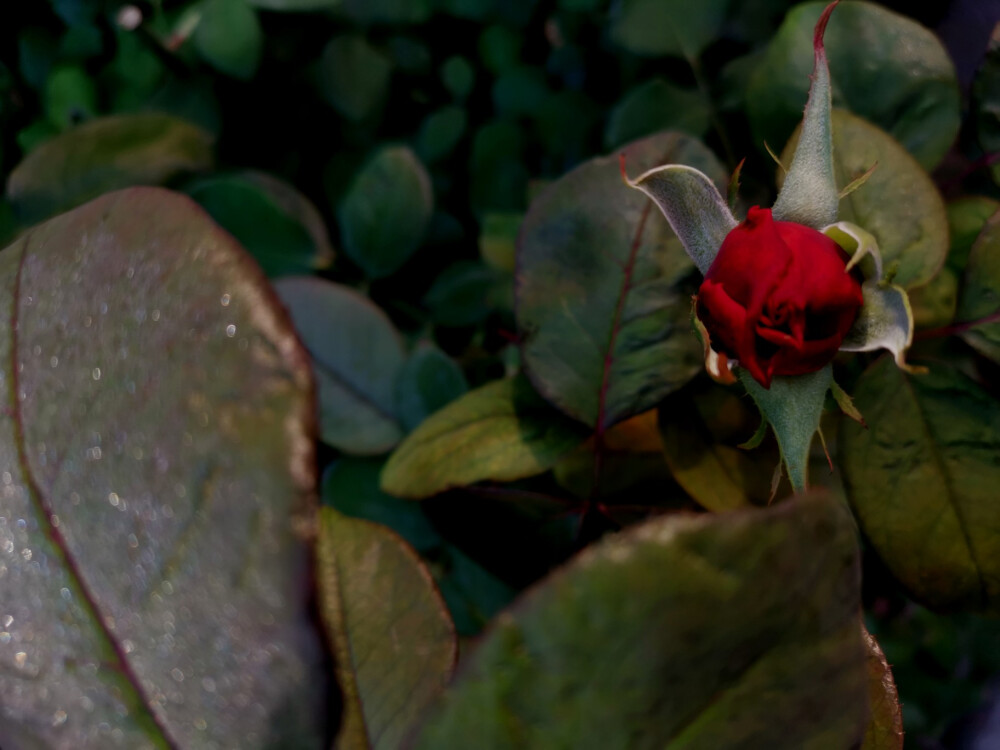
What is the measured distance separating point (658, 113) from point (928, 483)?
0.30 meters

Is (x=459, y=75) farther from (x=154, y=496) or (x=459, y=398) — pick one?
(x=154, y=496)

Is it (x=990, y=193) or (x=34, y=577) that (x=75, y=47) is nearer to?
(x=34, y=577)

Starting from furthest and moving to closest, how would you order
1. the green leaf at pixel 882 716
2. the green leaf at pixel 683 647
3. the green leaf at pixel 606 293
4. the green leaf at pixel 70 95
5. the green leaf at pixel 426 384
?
the green leaf at pixel 70 95, the green leaf at pixel 426 384, the green leaf at pixel 606 293, the green leaf at pixel 882 716, the green leaf at pixel 683 647

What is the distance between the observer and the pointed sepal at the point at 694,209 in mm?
286

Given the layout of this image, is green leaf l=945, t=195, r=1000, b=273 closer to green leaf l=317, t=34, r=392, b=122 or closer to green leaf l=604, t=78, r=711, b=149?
green leaf l=604, t=78, r=711, b=149

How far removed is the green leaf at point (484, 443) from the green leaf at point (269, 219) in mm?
238

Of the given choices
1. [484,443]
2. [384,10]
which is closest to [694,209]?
[484,443]

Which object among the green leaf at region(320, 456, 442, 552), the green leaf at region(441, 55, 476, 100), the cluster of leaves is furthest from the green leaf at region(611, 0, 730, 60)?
the green leaf at region(320, 456, 442, 552)

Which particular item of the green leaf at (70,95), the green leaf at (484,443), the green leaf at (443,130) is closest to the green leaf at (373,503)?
the green leaf at (484,443)

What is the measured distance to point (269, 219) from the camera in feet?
1.79

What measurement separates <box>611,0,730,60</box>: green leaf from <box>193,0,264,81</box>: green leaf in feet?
0.86

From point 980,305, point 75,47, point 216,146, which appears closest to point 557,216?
point 980,305

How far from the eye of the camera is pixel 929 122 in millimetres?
416

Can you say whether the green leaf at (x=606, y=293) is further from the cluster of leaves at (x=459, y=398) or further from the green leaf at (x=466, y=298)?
the green leaf at (x=466, y=298)
